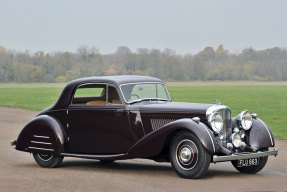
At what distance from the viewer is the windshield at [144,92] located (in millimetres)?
9406

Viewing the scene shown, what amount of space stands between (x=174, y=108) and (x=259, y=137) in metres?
1.50

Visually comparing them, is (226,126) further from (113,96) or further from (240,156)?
(113,96)

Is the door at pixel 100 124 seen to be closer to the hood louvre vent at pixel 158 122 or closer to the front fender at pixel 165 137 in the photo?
the front fender at pixel 165 137

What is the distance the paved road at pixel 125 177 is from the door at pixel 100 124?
1.43 feet

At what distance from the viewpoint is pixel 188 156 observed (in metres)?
8.21

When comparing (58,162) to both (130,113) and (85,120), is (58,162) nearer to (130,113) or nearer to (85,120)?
(85,120)

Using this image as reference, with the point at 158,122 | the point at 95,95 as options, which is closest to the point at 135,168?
the point at 158,122

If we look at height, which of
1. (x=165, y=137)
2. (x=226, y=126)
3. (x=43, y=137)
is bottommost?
(x=43, y=137)

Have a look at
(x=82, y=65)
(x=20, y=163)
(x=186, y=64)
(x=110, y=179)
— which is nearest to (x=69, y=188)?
(x=110, y=179)

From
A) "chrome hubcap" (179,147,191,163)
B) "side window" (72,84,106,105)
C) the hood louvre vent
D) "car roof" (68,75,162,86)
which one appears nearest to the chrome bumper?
"chrome hubcap" (179,147,191,163)

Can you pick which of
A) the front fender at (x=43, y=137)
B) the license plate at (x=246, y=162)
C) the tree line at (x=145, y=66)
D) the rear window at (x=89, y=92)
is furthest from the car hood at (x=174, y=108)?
the tree line at (x=145, y=66)

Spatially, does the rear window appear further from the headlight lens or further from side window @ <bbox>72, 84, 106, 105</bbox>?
the headlight lens

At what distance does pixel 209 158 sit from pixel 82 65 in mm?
146026

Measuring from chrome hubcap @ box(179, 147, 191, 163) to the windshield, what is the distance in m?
1.51
